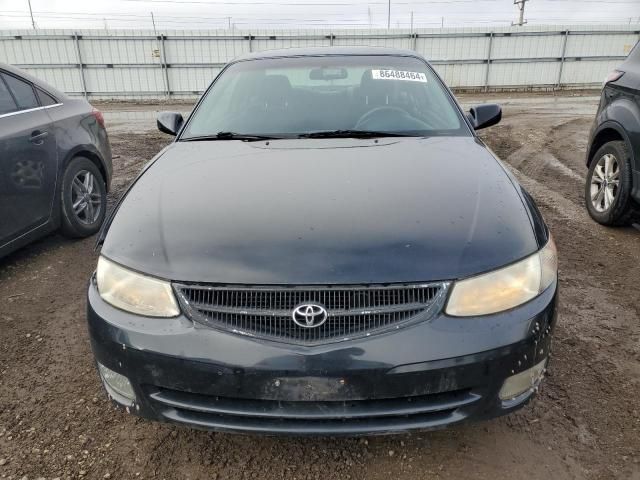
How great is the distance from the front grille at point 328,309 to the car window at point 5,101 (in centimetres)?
284

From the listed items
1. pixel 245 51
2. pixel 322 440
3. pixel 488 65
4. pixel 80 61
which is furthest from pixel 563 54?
pixel 322 440

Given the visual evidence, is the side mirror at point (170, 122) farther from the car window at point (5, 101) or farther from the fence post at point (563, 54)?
the fence post at point (563, 54)

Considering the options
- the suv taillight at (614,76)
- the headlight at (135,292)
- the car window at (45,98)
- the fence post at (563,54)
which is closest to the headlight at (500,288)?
the headlight at (135,292)

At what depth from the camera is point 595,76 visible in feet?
61.6

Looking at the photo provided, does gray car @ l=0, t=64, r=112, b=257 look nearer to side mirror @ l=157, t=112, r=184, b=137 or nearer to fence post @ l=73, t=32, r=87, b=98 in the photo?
side mirror @ l=157, t=112, r=184, b=137

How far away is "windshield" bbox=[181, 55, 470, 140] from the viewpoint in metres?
2.86

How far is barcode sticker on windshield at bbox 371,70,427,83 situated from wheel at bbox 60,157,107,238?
2492mm

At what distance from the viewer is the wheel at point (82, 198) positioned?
403 centimetres

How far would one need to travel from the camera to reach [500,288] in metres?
1.71

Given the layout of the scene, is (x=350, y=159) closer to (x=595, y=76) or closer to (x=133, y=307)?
(x=133, y=307)

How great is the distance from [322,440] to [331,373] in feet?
2.05

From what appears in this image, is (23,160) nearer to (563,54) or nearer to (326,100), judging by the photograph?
(326,100)

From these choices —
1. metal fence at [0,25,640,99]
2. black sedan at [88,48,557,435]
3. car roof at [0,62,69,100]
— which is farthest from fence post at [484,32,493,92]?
black sedan at [88,48,557,435]

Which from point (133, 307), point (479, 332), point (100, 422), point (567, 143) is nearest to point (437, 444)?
point (479, 332)
